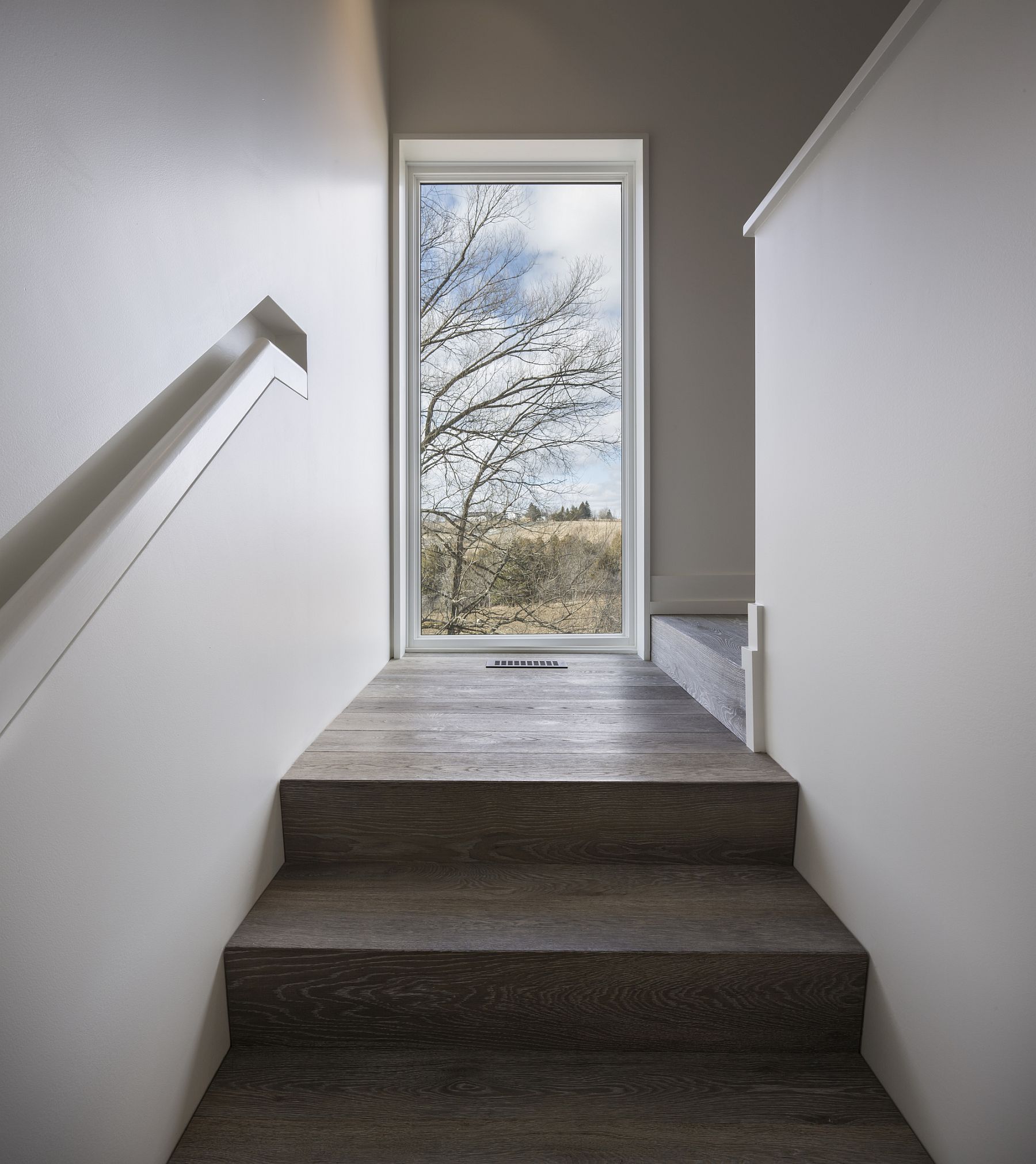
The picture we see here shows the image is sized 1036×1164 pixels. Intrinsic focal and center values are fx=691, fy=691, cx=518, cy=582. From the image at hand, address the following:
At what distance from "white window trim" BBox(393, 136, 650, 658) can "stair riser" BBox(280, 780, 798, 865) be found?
140 cm

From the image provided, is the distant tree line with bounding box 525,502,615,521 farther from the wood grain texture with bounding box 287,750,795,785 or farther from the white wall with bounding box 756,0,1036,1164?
the white wall with bounding box 756,0,1036,1164

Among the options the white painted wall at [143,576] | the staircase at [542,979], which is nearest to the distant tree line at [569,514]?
the white painted wall at [143,576]

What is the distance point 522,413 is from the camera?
2.96m

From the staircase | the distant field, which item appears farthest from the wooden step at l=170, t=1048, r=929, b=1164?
the distant field

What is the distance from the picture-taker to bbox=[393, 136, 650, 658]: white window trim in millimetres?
2770

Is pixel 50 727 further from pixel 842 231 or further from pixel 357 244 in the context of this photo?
pixel 357 244

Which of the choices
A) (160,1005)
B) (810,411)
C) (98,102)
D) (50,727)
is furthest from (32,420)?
(810,411)

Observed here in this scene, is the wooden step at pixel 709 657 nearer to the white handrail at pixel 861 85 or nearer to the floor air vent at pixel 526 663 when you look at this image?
the floor air vent at pixel 526 663

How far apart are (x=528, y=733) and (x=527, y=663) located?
0.97 metres

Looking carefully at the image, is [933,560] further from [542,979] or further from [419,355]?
[419,355]

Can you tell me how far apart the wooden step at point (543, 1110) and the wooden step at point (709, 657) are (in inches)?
29.2

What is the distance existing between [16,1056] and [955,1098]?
1051 mm

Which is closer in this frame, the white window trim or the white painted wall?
the white painted wall

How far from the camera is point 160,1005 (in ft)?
2.91
